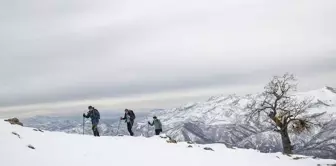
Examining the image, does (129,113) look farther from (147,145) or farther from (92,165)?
(92,165)

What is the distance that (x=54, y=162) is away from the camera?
17.2 meters

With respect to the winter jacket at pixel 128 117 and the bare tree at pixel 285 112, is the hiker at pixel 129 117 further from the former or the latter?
the bare tree at pixel 285 112

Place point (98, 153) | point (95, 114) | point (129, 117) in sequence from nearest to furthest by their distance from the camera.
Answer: point (98, 153) → point (95, 114) → point (129, 117)

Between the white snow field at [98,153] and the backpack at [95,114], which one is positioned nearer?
the white snow field at [98,153]

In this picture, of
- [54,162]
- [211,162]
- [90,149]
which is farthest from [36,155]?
[211,162]

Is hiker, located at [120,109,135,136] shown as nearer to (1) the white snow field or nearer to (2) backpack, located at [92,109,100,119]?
(2) backpack, located at [92,109,100,119]

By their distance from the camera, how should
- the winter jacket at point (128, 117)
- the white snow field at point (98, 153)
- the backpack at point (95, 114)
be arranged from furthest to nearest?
the winter jacket at point (128, 117) → the backpack at point (95, 114) → the white snow field at point (98, 153)

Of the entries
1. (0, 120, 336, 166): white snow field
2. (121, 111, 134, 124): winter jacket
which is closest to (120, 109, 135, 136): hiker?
(121, 111, 134, 124): winter jacket

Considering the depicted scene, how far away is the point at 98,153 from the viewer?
21.1 m

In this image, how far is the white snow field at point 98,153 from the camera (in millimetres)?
17609

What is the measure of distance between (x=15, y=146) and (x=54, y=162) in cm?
268

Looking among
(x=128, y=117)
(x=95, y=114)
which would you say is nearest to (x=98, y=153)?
(x=95, y=114)

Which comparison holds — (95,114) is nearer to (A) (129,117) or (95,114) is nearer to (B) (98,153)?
(A) (129,117)

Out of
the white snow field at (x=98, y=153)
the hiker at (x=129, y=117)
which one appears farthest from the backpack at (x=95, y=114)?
the white snow field at (x=98, y=153)
